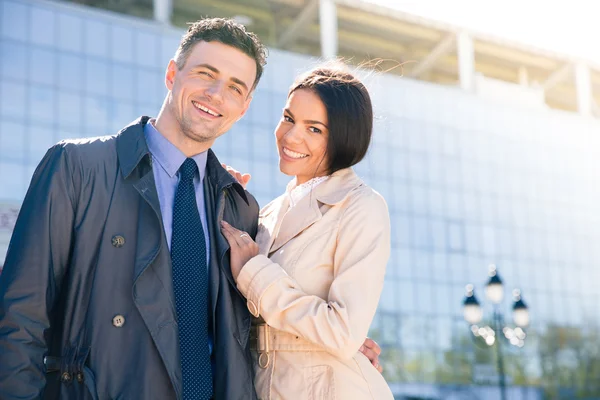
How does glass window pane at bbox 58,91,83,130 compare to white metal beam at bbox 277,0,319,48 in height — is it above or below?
below

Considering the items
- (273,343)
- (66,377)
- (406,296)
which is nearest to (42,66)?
(406,296)

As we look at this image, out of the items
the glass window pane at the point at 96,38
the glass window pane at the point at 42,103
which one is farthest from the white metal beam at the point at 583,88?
the glass window pane at the point at 42,103

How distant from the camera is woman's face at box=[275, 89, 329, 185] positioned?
494cm

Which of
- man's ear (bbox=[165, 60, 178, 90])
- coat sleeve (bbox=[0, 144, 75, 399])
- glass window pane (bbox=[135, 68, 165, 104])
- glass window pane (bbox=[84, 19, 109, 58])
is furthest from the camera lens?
glass window pane (bbox=[135, 68, 165, 104])

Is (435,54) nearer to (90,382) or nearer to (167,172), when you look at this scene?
(167,172)

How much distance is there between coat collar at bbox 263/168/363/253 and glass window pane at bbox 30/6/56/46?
36718 millimetres

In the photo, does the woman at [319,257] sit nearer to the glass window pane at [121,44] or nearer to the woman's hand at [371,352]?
the woman's hand at [371,352]

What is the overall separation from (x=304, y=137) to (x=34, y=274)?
1877mm

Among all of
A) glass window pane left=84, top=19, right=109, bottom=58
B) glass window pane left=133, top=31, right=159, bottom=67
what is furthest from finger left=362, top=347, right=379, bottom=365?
glass window pane left=133, top=31, right=159, bottom=67

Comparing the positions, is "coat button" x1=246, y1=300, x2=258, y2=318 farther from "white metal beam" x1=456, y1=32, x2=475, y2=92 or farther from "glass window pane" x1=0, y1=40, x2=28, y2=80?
"white metal beam" x1=456, y1=32, x2=475, y2=92

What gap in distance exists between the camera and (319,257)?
4625 millimetres

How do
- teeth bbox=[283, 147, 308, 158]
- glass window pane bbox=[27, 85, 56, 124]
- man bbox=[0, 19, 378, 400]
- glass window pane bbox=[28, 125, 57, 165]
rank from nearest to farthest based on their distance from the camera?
man bbox=[0, 19, 378, 400]
teeth bbox=[283, 147, 308, 158]
glass window pane bbox=[28, 125, 57, 165]
glass window pane bbox=[27, 85, 56, 124]

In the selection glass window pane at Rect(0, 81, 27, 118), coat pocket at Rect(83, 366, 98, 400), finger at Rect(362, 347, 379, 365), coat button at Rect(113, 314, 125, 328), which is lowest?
coat pocket at Rect(83, 366, 98, 400)

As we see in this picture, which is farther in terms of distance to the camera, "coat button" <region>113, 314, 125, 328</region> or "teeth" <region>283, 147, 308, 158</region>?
"teeth" <region>283, 147, 308, 158</region>
